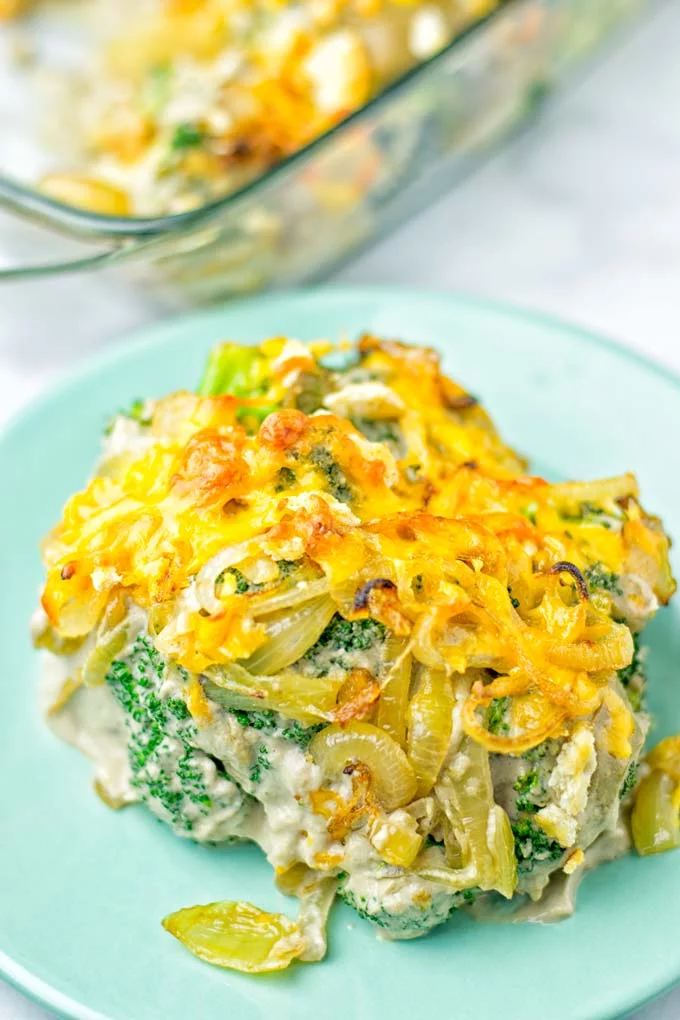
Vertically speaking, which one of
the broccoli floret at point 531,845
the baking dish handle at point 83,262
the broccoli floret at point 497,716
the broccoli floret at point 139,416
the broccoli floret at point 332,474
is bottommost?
the broccoli floret at point 531,845

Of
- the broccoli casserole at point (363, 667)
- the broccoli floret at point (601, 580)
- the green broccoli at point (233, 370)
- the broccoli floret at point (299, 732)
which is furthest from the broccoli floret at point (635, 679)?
the green broccoli at point (233, 370)

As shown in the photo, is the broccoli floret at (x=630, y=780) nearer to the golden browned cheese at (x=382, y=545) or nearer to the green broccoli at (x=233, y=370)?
the golden browned cheese at (x=382, y=545)

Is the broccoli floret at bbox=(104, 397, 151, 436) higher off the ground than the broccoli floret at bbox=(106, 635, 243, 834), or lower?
higher

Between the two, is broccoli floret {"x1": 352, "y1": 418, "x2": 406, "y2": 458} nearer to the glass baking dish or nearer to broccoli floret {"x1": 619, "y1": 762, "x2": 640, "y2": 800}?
broccoli floret {"x1": 619, "y1": 762, "x2": 640, "y2": 800}

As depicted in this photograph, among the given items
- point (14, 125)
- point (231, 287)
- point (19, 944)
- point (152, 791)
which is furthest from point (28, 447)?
point (14, 125)

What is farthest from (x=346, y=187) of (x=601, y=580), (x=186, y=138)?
(x=601, y=580)

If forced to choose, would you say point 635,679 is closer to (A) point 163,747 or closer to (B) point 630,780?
(B) point 630,780

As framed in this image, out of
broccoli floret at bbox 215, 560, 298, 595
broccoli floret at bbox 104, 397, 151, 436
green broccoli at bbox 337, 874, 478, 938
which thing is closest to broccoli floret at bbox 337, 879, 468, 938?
green broccoli at bbox 337, 874, 478, 938
